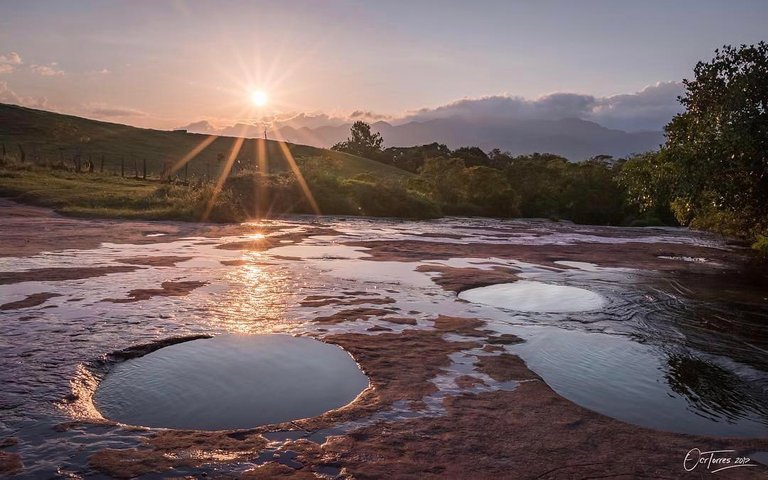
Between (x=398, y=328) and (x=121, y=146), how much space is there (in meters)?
77.1

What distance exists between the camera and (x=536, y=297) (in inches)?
478

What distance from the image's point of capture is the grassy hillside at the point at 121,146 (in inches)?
2542

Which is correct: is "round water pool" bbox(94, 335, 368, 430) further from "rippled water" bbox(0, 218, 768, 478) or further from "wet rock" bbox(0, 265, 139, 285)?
"wet rock" bbox(0, 265, 139, 285)

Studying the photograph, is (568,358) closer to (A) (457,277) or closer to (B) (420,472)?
(B) (420,472)

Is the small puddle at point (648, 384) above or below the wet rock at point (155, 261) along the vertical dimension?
below

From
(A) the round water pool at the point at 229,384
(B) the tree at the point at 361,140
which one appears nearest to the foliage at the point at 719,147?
(A) the round water pool at the point at 229,384

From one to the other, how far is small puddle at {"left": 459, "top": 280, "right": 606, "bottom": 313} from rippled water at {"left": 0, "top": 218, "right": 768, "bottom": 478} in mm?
→ 376

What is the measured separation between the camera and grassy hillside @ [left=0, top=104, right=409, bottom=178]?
64.6 metres

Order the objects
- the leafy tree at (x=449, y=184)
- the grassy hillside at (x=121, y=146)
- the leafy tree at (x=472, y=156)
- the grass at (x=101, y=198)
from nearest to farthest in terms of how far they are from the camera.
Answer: the grass at (x=101, y=198) → the leafy tree at (x=449, y=184) → the grassy hillside at (x=121, y=146) → the leafy tree at (x=472, y=156)

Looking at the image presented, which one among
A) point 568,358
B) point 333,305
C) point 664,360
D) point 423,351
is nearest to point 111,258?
point 333,305

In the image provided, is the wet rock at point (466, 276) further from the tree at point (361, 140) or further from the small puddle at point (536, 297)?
the tree at point (361, 140)

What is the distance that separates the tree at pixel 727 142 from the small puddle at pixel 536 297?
6.27 meters

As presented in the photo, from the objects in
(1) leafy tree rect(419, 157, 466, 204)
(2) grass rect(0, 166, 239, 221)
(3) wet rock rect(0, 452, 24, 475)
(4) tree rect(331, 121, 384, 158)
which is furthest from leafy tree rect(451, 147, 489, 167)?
(3) wet rock rect(0, 452, 24, 475)

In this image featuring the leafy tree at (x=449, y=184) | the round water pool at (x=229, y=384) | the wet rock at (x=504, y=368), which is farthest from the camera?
the leafy tree at (x=449, y=184)
